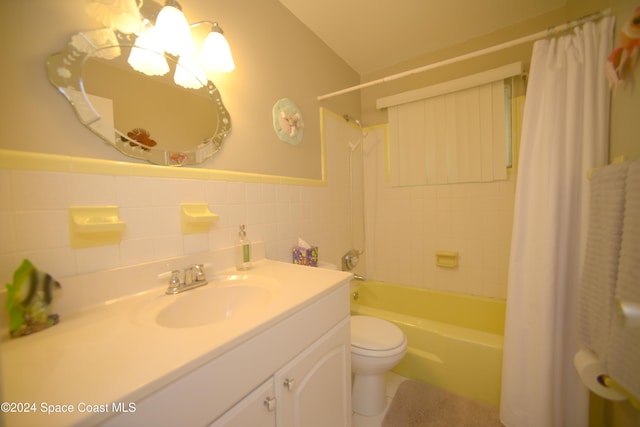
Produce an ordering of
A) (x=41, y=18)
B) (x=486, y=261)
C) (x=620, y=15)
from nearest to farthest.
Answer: (x=41, y=18)
(x=620, y=15)
(x=486, y=261)

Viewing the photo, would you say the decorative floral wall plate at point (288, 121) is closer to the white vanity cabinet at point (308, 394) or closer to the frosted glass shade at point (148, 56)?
the frosted glass shade at point (148, 56)

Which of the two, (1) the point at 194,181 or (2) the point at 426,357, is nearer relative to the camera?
(1) the point at 194,181

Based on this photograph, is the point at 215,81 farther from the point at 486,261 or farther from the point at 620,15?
the point at 486,261

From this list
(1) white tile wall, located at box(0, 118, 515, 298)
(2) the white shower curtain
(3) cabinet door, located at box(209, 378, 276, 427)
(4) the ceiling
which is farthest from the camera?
(4) the ceiling

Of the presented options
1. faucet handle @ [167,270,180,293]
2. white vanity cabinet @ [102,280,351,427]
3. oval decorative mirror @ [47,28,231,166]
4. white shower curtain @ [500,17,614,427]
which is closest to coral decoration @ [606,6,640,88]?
white shower curtain @ [500,17,614,427]

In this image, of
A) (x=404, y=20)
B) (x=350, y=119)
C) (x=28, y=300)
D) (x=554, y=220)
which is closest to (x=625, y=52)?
(x=554, y=220)

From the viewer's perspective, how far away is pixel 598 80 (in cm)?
99

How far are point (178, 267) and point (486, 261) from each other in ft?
6.62

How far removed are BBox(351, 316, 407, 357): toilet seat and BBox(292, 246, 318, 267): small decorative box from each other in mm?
449

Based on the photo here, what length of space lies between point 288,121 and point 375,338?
1.32m

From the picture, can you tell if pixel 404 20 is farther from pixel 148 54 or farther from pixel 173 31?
pixel 148 54

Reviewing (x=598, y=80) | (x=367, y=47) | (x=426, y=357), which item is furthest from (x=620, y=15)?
(x=426, y=357)

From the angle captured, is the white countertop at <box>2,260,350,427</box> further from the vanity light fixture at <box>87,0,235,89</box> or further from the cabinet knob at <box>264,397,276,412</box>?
the vanity light fixture at <box>87,0,235,89</box>

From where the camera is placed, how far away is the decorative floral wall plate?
53.1 inches
